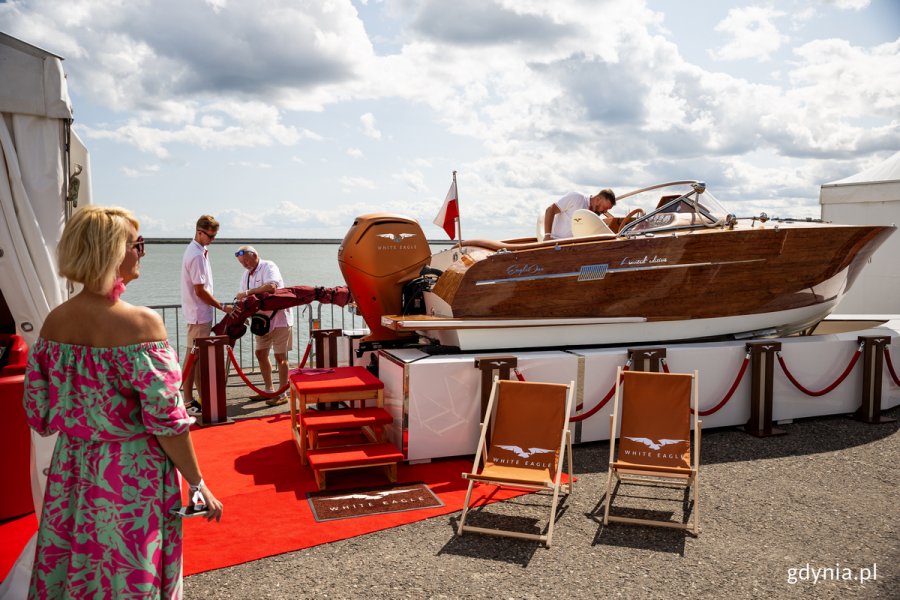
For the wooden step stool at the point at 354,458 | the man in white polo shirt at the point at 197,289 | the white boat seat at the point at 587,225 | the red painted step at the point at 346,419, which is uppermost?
the white boat seat at the point at 587,225

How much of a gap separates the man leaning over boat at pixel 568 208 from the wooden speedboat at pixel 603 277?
0.57 metres

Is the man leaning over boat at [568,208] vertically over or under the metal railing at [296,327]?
over

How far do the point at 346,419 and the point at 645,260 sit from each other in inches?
111

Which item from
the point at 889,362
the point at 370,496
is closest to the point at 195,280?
the point at 370,496

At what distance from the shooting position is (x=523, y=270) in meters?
5.46

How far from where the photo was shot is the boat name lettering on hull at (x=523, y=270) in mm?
5441

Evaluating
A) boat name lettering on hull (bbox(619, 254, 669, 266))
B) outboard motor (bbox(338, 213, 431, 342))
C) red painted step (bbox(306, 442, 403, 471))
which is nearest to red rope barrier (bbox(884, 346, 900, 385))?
boat name lettering on hull (bbox(619, 254, 669, 266))

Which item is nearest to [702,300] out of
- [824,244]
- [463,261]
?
[824,244]

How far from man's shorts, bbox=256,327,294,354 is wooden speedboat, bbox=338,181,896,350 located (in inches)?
57.4

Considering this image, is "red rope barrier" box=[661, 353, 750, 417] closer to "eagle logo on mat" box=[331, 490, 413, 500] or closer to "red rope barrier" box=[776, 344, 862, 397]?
"red rope barrier" box=[776, 344, 862, 397]

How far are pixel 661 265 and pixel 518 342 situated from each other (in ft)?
4.54

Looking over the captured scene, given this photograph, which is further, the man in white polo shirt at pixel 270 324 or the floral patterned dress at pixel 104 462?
the man in white polo shirt at pixel 270 324

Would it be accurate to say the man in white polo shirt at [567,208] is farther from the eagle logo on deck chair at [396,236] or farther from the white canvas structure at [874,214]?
the white canvas structure at [874,214]

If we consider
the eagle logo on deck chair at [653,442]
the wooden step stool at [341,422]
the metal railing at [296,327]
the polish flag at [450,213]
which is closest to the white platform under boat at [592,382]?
the wooden step stool at [341,422]
